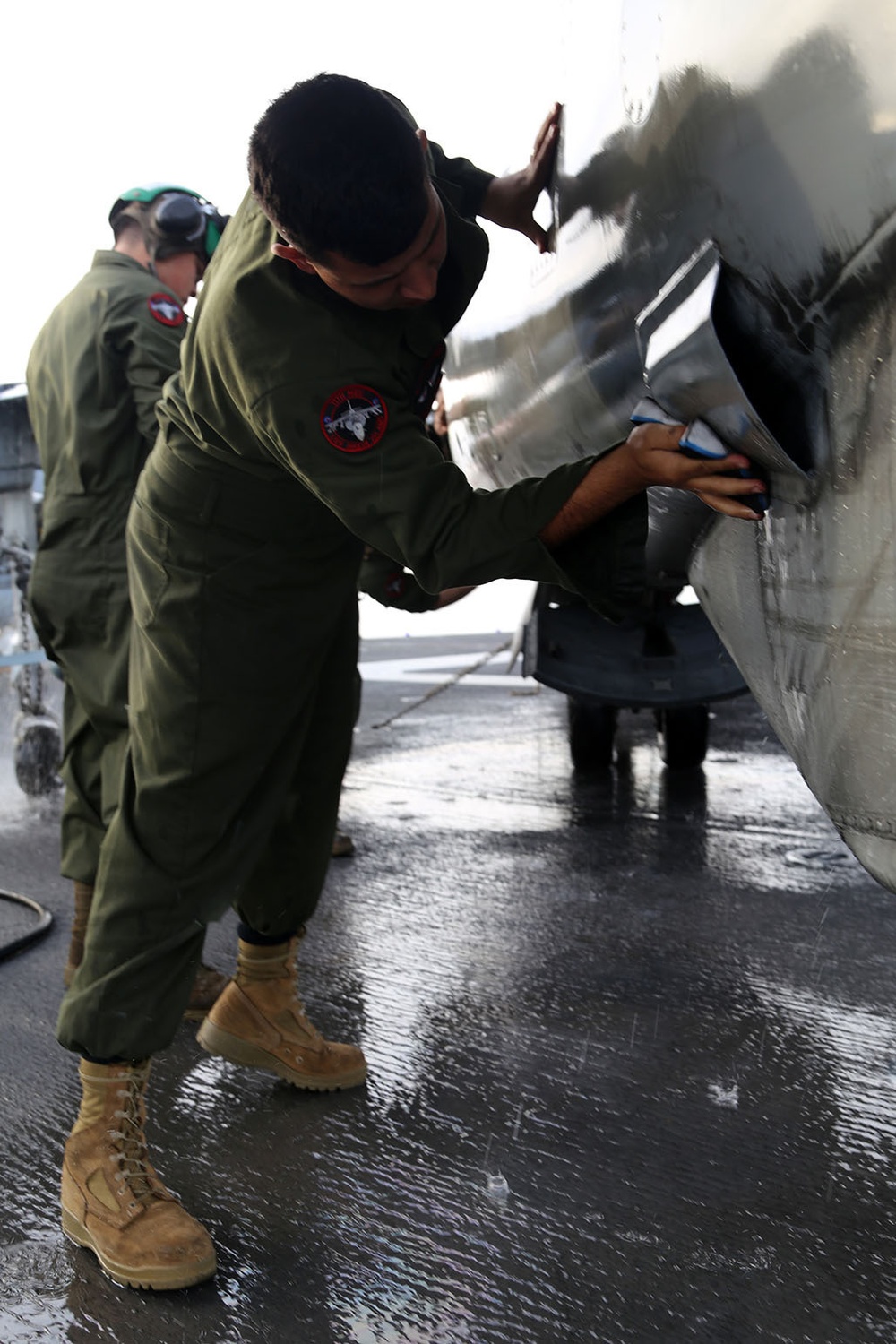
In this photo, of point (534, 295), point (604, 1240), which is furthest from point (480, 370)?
point (604, 1240)

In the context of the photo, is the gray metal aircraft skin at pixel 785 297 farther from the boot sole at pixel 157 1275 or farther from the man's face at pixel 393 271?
the boot sole at pixel 157 1275

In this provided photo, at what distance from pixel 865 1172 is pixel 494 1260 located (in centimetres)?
55

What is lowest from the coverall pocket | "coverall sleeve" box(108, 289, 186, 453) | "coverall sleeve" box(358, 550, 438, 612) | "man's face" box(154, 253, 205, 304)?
→ "coverall sleeve" box(358, 550, 438, 612)

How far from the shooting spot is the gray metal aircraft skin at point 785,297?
0.89 m

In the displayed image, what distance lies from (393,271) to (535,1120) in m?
1.26

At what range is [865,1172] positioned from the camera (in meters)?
1.65

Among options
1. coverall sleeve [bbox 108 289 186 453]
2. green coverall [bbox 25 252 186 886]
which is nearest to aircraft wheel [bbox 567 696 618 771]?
green coverall [bbox 25 252 186 886]

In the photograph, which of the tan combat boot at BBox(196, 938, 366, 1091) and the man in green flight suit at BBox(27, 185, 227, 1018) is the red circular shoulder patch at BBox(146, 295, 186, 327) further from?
the tan combat boot at BBox(196, 938, 366, 1091)

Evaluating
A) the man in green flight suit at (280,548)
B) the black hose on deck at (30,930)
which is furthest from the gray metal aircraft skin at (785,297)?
the black hose on deck at (30,930)

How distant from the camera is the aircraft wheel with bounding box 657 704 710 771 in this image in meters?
4.48

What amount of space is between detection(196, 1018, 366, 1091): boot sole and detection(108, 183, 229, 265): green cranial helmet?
57.1 inches

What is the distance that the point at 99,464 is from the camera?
222 centimetres

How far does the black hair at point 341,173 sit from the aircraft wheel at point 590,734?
3.41 meters

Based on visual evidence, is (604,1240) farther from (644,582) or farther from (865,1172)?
(644,582)
